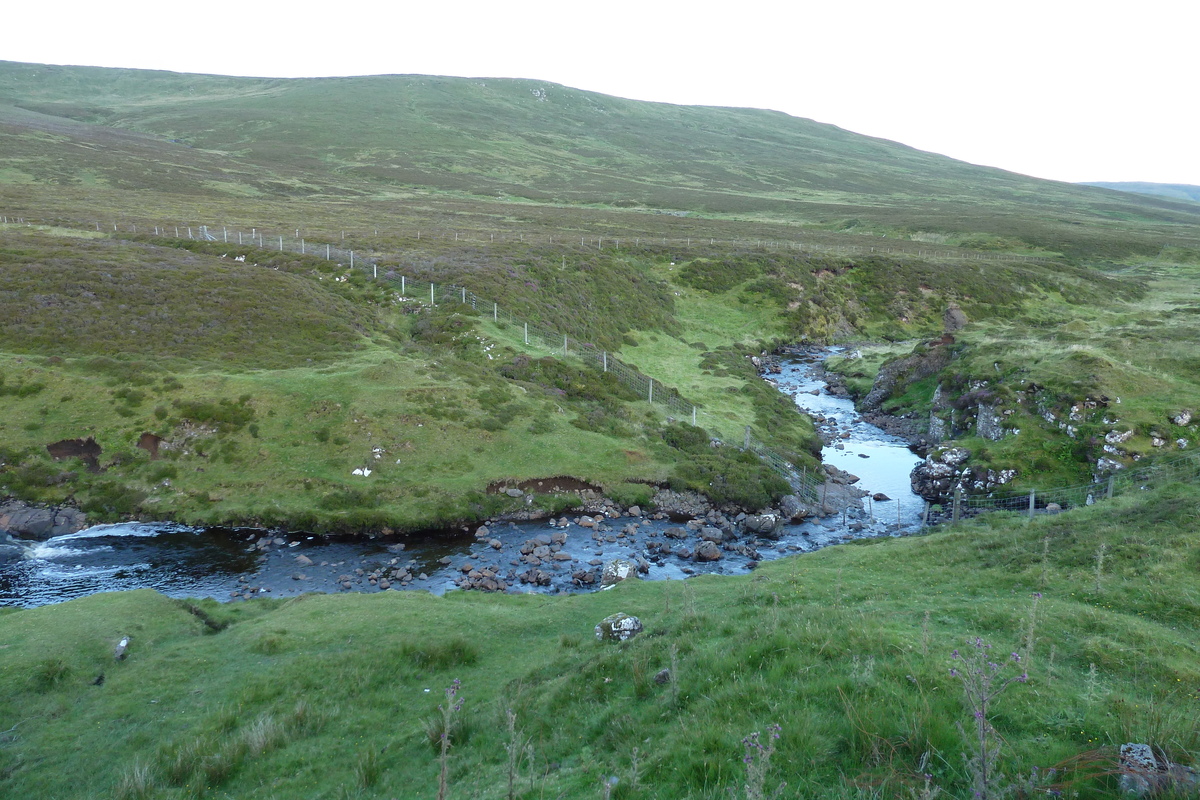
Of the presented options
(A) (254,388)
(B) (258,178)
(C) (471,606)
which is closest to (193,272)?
(A) (254,388)

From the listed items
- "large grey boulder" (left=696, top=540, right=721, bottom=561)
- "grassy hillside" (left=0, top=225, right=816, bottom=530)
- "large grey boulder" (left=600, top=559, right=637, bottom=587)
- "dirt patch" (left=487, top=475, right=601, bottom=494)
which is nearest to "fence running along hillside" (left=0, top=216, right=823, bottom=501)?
"grassy hillside" (left=0, top=225, right=816, bottom=530)

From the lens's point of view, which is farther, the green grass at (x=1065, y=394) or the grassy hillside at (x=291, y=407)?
the green grass at (x=1065, y=394)

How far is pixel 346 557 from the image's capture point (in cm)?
2841

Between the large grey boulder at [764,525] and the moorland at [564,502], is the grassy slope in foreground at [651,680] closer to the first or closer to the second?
the moorland at [564,502]

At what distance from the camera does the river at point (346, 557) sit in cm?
2564

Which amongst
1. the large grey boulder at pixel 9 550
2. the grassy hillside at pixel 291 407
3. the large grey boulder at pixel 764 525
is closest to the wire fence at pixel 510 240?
the grassy hillside at pixel 291 407

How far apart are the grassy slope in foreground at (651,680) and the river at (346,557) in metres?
4.55

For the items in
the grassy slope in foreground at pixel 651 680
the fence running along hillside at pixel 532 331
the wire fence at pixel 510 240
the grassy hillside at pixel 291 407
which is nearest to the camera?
the grassy slope in foreground at pixel 651 680

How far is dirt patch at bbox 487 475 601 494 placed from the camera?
33.8m

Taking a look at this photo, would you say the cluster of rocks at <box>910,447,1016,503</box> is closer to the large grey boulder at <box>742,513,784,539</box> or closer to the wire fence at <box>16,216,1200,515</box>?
the wire fence at <box>16,216,1200,515</box>

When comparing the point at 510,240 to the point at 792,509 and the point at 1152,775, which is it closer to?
the point at 792,509

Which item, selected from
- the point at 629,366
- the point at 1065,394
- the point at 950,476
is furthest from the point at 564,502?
the point at 1065,394

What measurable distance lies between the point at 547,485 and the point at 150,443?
20.6 metres

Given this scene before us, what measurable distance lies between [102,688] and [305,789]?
7.87 meters
